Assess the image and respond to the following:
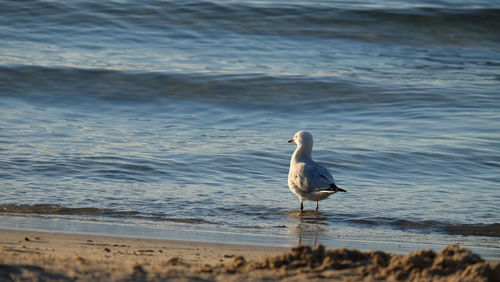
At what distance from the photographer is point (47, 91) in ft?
42.3

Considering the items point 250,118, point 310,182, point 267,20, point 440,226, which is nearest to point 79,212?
point 310,182

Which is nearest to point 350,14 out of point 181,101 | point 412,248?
point 181,101

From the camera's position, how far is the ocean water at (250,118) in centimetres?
676

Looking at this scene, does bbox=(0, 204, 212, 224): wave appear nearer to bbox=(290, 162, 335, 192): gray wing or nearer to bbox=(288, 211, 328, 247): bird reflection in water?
bbox=(288, 211, 328, 247): bird reflection in water

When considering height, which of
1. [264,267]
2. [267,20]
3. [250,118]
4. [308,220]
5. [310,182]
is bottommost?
[308,220]

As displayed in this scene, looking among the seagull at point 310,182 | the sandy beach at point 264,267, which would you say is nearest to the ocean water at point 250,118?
the seagull at point 310,182

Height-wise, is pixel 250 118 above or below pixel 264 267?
below

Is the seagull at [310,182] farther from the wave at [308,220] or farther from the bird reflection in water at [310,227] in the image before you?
the wave at [308,220]

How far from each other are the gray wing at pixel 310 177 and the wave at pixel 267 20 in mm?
9507

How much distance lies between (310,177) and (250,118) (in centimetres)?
421

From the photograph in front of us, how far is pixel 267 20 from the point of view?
1761 cm

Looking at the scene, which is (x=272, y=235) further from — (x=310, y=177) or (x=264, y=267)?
(x=264, y=267)

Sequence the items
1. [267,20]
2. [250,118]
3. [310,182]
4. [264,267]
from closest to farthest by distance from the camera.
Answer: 1. [264,267]
2. [310,182]
3. [250,118]
4. [267,20]

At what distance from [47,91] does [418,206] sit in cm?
758
